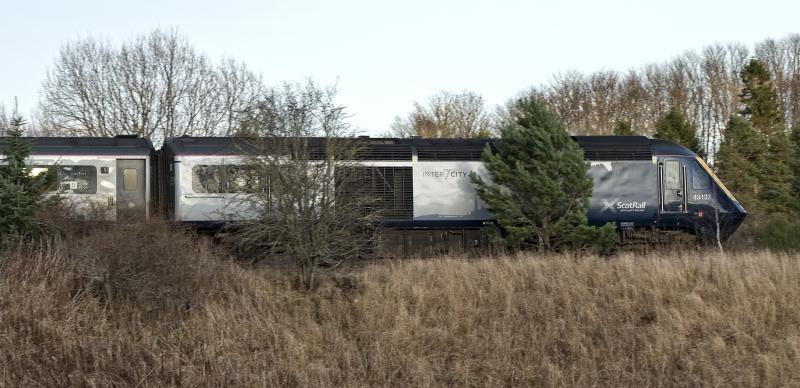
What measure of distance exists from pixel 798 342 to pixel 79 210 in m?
13.0

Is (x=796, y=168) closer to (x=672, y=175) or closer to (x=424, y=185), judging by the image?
(x=672, y=175)

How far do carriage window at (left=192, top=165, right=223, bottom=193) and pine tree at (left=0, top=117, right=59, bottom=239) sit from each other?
4601 millimetres

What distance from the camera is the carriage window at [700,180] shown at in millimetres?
19797

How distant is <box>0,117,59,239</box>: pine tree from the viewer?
13016 mm

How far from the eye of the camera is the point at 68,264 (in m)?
12.1

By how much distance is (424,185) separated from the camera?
1916cm

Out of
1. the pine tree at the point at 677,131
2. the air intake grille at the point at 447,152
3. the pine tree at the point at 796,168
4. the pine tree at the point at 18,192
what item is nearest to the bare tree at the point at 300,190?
the pine tree at the point at 18,192

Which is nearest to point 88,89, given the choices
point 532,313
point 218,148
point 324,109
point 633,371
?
point 218,148

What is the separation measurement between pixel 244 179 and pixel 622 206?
987 centimetres

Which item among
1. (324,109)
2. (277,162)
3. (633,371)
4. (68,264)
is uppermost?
(324,109)

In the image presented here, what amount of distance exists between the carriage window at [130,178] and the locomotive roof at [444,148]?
0.96 m

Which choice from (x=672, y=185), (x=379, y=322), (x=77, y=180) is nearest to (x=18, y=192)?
(x=77, y=180)

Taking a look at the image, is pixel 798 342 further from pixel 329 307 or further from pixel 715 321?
pixel 329 307

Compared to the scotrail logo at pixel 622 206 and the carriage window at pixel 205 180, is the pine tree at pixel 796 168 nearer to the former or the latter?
the scotrail logo at pixel 622 206
